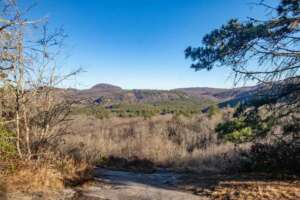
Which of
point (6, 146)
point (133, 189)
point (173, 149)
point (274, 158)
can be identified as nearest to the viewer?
point (6, 146)

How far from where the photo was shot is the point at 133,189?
6734 mm

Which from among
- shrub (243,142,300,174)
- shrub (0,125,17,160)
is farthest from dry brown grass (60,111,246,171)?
shrub (0,125,17,160)

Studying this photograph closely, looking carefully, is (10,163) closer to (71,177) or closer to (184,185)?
(71,177)

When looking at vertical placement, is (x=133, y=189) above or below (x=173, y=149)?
below

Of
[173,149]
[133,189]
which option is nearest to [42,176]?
[133,189]

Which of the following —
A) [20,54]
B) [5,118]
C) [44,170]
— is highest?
[20,54]

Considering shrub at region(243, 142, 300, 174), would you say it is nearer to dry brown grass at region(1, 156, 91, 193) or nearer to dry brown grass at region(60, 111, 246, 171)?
dry brown grass at region(60, 111, 246, 171)

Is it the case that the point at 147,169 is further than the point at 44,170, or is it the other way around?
the point at 147,169

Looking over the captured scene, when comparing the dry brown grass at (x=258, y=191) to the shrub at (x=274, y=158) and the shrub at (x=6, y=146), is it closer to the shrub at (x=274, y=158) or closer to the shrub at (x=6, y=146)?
the shrub at (x=274, y=158)

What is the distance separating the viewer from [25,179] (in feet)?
20.2

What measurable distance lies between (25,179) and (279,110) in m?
5.65

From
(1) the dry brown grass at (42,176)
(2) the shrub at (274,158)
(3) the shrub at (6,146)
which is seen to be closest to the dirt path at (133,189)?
(1) the dry brown grass at (42,176)

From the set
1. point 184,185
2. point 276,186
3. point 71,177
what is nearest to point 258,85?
point 276,186

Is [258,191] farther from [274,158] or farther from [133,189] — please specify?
[133,189]
